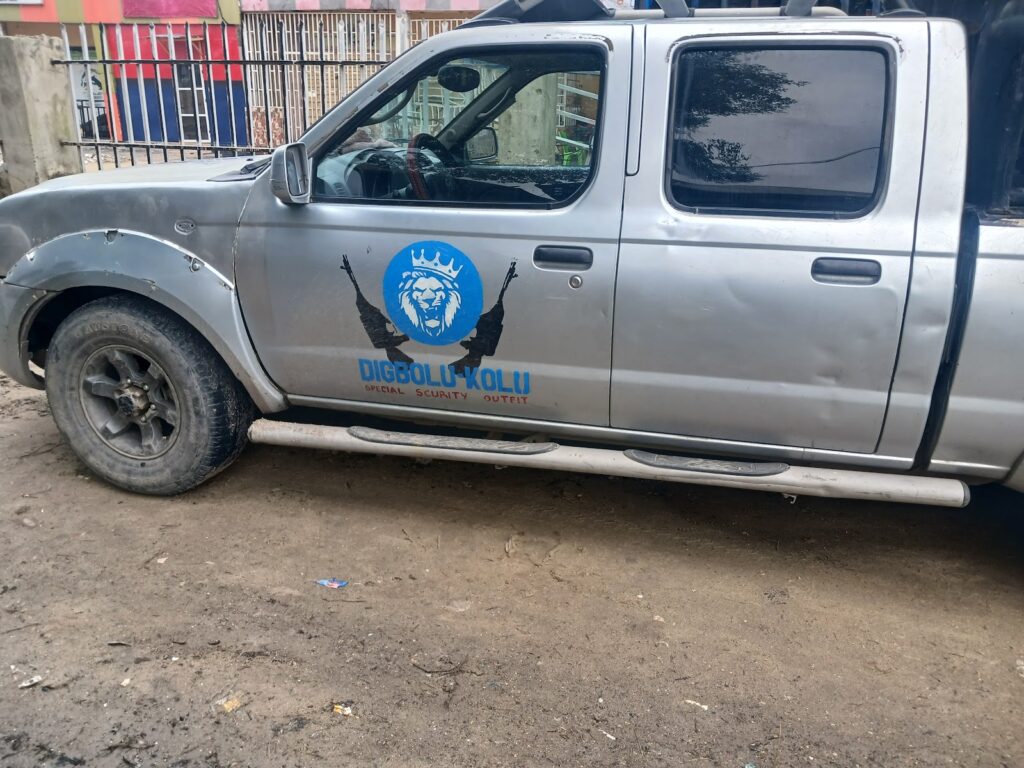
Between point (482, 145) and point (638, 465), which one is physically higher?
point (482, 145)

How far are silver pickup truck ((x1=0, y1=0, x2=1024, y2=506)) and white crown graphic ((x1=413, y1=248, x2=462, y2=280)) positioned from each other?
0.01 m

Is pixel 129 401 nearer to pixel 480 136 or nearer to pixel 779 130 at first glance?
pixel 480 136

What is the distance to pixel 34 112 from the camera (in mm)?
8516

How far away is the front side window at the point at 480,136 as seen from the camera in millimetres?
3076

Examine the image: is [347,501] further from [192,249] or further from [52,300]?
[52,300]

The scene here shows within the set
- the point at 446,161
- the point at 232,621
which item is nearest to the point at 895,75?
the point at 446,161

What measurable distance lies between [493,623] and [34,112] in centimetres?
829

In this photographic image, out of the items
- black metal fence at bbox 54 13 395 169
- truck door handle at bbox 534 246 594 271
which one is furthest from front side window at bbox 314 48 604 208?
black metal fence at bbox 54 13 395 169

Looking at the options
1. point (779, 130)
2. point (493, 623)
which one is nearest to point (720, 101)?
point (779, 130)

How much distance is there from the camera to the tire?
3.49 metres

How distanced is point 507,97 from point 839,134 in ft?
4.47

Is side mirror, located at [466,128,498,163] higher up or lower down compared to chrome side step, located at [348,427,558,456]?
higher up

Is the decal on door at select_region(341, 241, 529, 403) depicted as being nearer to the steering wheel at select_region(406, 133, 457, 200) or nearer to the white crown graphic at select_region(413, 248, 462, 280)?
the white crown graphic at select_region(413, 248, 462, 280)

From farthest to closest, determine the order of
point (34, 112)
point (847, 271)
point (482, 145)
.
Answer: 1. point (34, 112)
2. point (482, 145)
3. point (847, 271)
